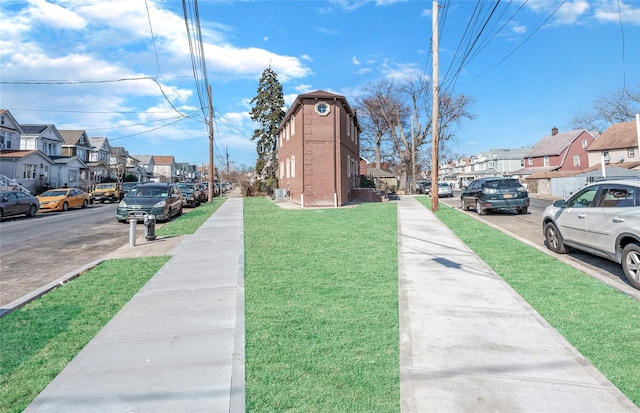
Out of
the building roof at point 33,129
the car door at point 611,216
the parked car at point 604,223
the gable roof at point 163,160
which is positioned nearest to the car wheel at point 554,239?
the parked car at point 604,223

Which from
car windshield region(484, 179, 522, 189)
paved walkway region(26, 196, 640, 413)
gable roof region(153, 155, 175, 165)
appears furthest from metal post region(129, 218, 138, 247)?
gable roof region(153, 155, 175, 165)

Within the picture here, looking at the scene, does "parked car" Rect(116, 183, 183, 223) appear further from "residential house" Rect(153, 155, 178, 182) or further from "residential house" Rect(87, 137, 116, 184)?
"residential house" Rect(153, 155, 178, 182)

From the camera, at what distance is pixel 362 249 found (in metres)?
8.33

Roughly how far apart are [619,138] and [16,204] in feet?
174

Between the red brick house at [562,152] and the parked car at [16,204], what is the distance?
58225 millimetres

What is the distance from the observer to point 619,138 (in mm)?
41312

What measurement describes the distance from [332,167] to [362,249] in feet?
47.6

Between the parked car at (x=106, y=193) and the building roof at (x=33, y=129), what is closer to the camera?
the parked car at (x=106, y=193)

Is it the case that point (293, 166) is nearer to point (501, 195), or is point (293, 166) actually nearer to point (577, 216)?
point (501, 195)

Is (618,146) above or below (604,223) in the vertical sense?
above

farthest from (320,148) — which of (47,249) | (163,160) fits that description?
(163,160)

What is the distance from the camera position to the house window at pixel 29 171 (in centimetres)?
3597

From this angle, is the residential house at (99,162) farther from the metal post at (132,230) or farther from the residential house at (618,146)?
the residential house at (618,146)

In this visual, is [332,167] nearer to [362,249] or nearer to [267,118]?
[362,249]
